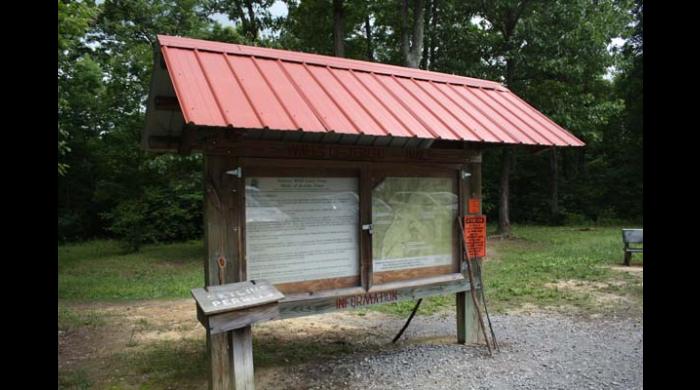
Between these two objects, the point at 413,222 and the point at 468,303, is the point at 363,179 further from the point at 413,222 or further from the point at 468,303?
the point at 468,303

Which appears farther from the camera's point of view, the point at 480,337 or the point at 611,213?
the point at 611,213

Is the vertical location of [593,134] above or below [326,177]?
above

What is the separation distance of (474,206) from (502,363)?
5.59 feet

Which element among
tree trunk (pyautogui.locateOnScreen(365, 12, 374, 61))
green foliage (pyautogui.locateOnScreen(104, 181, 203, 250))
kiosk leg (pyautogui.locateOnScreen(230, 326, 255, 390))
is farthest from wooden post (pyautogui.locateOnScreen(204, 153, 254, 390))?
tree trunk (pyautogui.locateOnScreen(365, 12, 374, 61))

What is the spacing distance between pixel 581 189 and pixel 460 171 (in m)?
21.3

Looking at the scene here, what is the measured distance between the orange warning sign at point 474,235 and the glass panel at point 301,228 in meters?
1.41

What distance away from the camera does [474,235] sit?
5406mm

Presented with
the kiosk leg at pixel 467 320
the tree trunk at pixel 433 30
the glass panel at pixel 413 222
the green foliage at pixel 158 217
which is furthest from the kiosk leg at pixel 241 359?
the tree trunk at pixel 433 30

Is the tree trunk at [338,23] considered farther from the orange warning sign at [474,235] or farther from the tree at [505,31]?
the orange warning sign at [474,235]

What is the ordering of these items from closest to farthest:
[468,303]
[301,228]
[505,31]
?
1. [301,228]
2. [468,303]
3. [505,31]

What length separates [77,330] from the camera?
6758 millimetres

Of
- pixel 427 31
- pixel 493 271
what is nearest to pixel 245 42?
pixel 427 31
